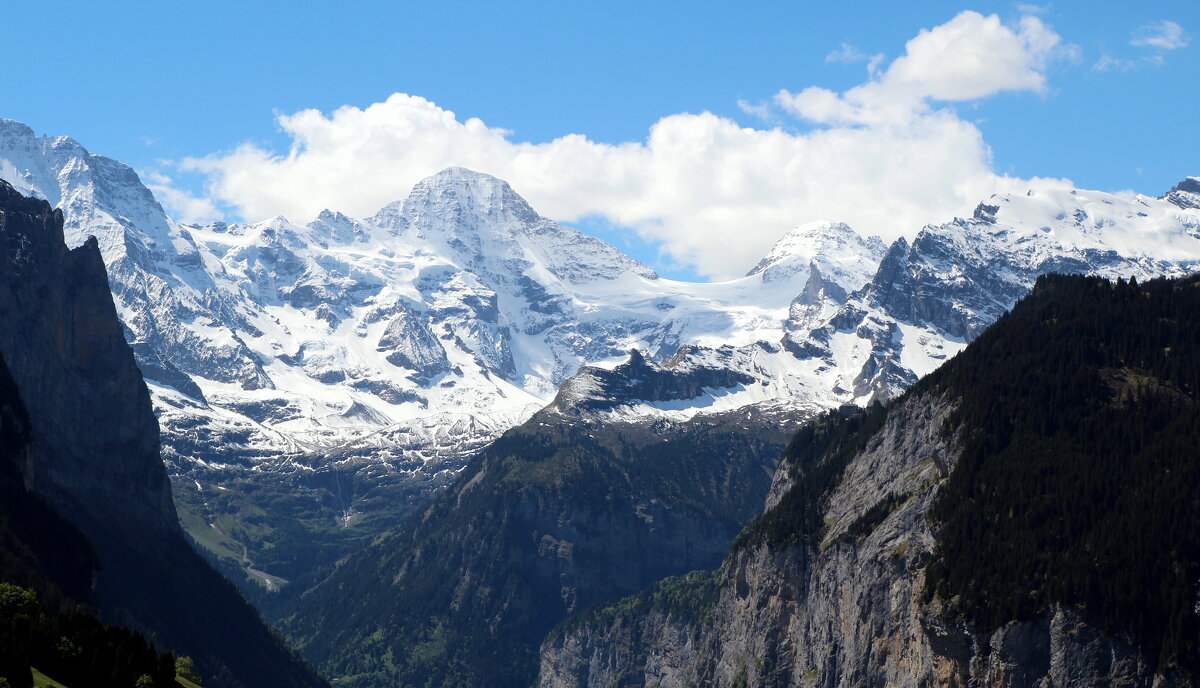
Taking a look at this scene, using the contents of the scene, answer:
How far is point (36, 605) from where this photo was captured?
136 m

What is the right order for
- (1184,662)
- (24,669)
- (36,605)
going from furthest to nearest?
1. (1184,662)
2. (36,605)
3. (24,669)

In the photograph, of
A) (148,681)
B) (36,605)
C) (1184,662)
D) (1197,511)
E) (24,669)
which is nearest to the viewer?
(24,669)

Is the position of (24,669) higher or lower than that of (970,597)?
lower

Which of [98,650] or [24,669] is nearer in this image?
[24,669]

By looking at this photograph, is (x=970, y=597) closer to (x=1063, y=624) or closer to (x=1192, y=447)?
(x=1063, y=624)

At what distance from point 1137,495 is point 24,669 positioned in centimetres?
13432

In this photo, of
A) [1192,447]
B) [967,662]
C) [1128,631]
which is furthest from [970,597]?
[1192,447]

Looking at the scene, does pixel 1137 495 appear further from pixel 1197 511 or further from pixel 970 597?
pixel 970 597

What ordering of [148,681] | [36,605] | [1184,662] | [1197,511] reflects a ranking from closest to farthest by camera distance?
[148,681], [36,605], [1184,662], [1197,511]

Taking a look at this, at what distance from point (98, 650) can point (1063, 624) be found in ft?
358

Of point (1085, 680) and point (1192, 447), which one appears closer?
point (1085, 680)

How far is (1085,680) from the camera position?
17938 cm

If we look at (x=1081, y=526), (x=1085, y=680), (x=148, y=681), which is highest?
(x=1081, y=526)

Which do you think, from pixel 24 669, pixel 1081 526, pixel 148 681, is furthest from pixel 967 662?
pixel 24 669
